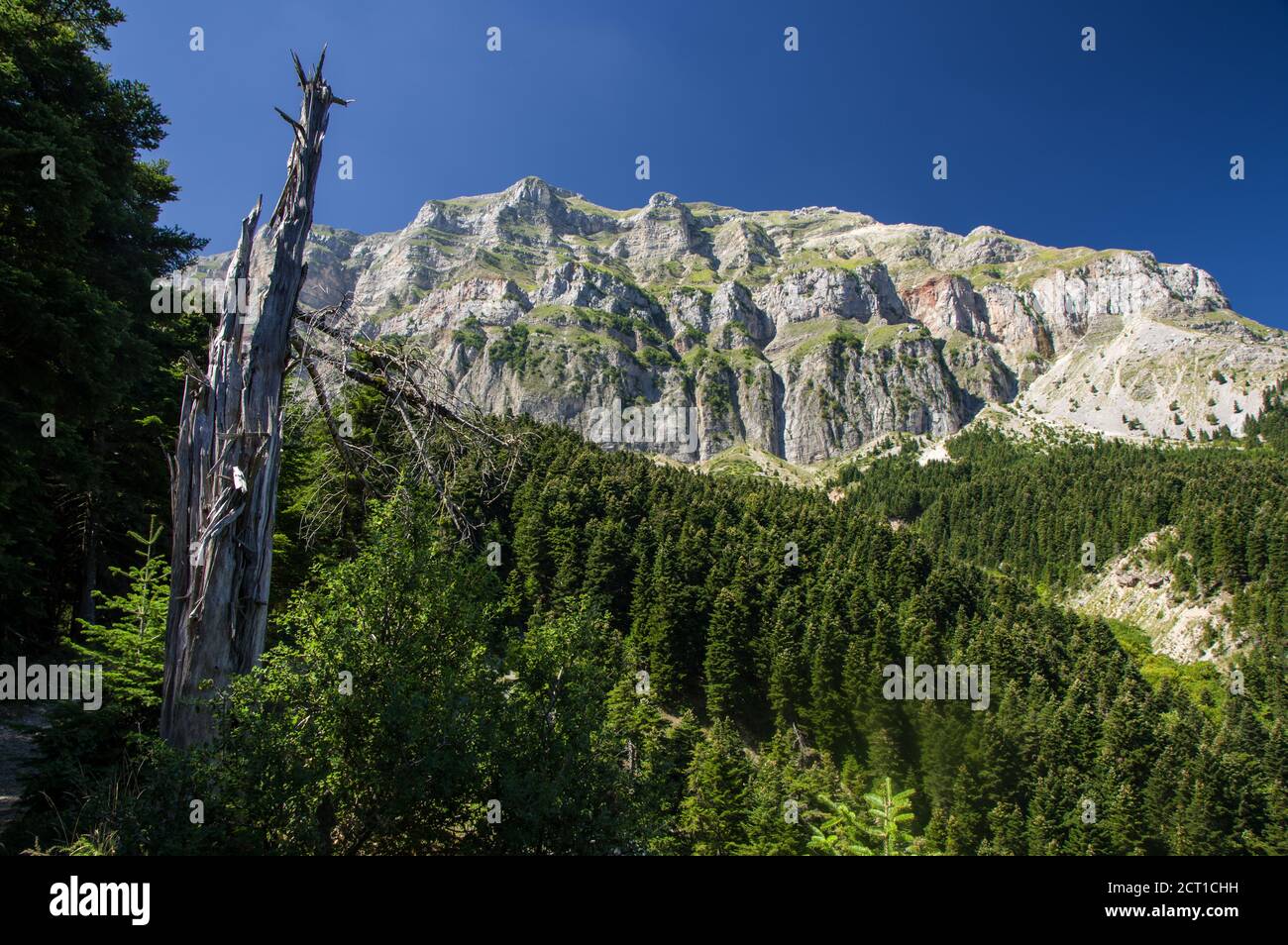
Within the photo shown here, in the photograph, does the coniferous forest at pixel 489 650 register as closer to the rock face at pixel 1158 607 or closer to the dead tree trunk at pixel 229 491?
the dead tree trunk at pixel 229 491

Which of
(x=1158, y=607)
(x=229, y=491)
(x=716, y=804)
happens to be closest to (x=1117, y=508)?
(x=1158, y=607)

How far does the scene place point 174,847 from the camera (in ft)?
13.0

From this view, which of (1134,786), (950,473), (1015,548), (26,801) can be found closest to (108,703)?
(26,801)

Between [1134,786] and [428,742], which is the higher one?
[428,742]

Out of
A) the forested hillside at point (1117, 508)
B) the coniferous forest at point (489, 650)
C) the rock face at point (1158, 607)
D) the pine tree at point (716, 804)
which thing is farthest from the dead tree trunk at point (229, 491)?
the rock face at point (1158, 607)

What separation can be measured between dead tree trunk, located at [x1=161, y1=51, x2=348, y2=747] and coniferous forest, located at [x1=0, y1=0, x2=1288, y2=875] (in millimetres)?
339

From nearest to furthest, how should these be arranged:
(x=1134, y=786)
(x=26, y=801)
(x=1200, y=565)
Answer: (x=26, y=801) → (x=1134, y=786) → (x=1200, y=565)

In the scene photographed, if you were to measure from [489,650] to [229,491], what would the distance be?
10.9 feet

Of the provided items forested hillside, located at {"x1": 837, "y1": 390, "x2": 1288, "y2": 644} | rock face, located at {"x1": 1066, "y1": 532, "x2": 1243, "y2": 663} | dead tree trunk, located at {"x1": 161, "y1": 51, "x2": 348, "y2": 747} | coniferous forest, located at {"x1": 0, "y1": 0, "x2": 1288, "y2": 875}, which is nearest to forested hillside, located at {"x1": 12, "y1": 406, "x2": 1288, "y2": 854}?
coniferous forest, located at {"x1": 0, "y1": 0, "x2": 1288, "y2": 875}

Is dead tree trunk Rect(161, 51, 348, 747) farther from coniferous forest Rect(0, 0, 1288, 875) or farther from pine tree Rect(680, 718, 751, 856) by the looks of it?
pine tree Rect(680, 718, 751, 856)

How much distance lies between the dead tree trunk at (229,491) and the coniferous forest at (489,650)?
0.34 meters
